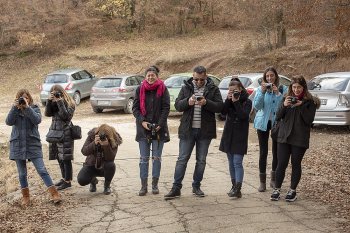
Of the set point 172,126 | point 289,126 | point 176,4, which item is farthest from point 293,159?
point 176,4

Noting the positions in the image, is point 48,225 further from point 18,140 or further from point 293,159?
point 293,159

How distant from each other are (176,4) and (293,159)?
30.0 m

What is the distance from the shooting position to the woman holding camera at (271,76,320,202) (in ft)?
22.7

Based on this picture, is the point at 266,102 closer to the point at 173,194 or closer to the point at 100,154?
the point at 173,194

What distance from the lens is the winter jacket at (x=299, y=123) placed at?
6.93 metres

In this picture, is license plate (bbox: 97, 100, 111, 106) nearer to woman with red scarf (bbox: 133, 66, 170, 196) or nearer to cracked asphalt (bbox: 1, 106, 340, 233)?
cracked asphalt (bbox: 1, 106, 340, 233)

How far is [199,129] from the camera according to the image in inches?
285

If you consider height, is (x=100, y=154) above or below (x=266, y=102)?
below

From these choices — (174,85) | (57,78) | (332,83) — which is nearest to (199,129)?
(332,83)

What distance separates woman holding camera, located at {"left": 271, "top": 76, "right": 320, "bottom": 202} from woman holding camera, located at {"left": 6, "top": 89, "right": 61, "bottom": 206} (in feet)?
10.6

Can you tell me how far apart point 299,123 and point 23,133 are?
3841 mm

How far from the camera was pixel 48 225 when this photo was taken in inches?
256

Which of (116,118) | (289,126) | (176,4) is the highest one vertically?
(176,4)

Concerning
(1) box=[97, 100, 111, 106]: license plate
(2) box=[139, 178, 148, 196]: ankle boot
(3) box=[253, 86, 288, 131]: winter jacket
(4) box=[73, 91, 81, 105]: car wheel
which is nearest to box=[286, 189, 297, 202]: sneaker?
(3) box=[253, 86, 288, 131]: winter jacket
